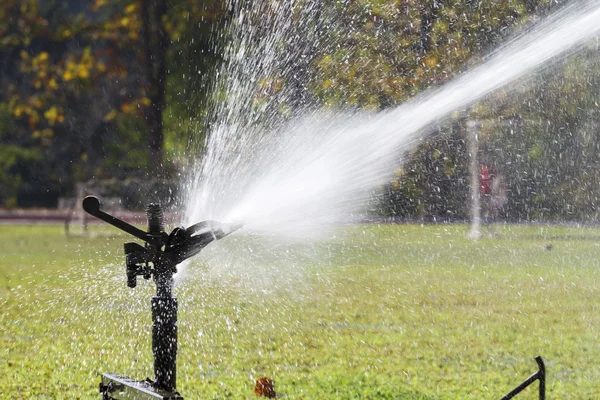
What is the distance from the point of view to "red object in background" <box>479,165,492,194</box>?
16.5 meters

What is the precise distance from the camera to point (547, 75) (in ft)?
52.6

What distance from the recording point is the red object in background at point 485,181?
16469 mm

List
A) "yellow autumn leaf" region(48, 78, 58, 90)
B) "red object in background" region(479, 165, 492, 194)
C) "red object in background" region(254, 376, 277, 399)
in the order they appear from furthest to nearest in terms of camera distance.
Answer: "yellow autumn leaf" region(48, 78, 58, 90) < "red object in background" region(479, 165, 492, 194) < "red object in background" region(254, 376, 277, 399)

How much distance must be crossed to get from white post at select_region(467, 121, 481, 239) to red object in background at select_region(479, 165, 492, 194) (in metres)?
0.09

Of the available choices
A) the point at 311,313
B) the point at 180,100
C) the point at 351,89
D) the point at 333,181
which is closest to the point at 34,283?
the point at 311,313

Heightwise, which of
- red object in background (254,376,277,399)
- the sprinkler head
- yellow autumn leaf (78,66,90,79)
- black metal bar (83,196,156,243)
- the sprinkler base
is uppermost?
yellow autumn leaf (78,66,90,79)

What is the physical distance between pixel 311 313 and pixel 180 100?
1378cm

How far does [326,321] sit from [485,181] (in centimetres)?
933

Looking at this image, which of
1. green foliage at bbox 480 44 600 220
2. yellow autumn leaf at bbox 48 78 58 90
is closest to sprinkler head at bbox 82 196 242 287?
green foliage at bbox 480 44 600 220

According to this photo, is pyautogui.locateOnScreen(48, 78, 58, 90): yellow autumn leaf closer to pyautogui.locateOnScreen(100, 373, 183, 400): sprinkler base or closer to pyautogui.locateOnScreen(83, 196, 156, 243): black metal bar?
pyautogui.locateOnScreen(100, 373, 183, 400): sprinkler base

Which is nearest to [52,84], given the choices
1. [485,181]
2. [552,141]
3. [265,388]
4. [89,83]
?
[89,83]

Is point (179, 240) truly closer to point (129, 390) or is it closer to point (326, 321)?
point (129, 390)

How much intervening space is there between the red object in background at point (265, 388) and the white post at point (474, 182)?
1008cm

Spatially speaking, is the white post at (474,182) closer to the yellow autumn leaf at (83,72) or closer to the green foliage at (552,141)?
the green foliage at (552,141)
